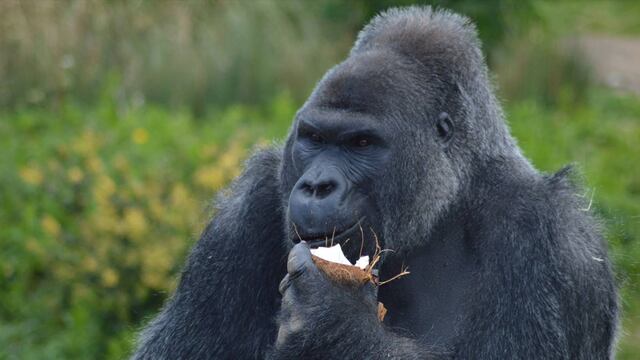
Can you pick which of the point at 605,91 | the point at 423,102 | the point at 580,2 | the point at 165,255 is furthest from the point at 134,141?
the point at 580,2

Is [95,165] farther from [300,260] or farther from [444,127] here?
[300,260]

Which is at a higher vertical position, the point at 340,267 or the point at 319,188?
the point at 319,188

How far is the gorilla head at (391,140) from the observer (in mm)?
4785

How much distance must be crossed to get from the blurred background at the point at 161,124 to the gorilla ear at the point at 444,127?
1.16 meters

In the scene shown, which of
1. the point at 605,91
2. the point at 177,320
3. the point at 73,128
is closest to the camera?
the point at 177,320

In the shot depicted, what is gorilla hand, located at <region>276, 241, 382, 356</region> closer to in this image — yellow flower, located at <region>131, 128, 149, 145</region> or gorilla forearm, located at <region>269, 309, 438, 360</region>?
gorilla forearm, located at <region>269, 309, 438, 360</region>

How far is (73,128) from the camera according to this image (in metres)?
10.7

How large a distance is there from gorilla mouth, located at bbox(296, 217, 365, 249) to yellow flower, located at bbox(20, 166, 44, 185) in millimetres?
4849

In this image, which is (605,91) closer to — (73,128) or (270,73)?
(270,73)

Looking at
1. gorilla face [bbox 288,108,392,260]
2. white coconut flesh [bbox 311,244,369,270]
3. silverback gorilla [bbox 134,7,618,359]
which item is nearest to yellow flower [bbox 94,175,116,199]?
silverback gorilla [bbox 134,7,618,359]

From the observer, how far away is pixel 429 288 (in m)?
5.25

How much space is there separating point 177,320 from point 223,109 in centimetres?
716

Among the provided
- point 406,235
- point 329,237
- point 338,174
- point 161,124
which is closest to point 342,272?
point 329,237

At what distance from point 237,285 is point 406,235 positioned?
0.81 meters
